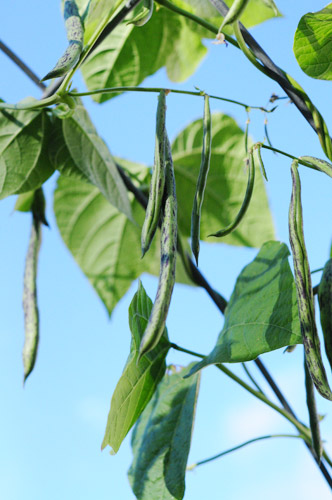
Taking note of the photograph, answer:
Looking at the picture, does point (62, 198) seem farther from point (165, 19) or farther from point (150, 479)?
point (150, 479)

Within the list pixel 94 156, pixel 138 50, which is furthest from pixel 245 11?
pixel 94 156

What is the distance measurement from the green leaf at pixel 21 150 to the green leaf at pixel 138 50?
0.19 m

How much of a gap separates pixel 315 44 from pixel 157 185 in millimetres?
228

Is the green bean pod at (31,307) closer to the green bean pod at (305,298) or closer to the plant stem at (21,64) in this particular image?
the plant stem at (21,64)

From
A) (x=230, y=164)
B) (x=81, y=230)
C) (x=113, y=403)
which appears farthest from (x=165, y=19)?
(x=113, y=403)

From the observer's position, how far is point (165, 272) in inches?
16.4

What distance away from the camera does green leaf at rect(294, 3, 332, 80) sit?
55cm

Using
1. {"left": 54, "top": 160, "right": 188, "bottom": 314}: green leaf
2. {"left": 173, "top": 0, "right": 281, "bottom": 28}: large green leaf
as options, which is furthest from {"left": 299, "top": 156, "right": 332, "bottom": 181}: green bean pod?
{"left": 54, "top": 160, "right": 188, "bottom": 314}: green leaf

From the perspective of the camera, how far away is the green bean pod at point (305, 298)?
1.38 ft

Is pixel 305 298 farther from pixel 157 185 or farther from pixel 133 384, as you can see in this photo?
pixel 133 384

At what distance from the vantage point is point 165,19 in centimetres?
94

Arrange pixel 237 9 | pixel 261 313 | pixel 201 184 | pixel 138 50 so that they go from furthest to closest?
pixel 138 50, pixel 261 313, pixel 201 184, pixel 237 9

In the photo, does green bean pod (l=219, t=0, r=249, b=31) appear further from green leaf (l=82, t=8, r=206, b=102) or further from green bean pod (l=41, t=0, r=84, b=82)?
green leaf (l=82, t=8, r=206, b=102)

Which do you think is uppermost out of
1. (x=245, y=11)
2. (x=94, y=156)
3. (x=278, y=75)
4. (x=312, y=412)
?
(x=245, y=11)
